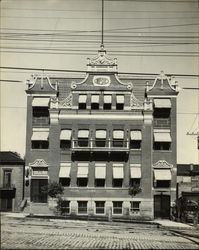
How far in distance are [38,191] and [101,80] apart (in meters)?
10.6

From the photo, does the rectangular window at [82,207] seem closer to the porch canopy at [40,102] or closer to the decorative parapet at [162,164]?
the decorative parapet at [162,164]

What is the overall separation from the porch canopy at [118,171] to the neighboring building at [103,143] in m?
0.08

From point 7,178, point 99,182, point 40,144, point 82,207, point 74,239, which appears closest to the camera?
point 74,239

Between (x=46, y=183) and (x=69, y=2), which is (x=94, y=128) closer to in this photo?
(x=46, y=183)

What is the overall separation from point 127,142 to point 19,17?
1718 centimetres

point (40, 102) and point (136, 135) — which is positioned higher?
point (40, 102)

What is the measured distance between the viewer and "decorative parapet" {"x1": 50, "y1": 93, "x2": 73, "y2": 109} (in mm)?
35688

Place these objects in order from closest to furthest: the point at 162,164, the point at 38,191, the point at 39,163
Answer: the point at 38,191, the point at 39,163, the point at 162,164

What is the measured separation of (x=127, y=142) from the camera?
115ft

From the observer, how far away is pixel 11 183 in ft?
120

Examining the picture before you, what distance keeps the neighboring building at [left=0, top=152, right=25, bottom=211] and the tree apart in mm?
3363

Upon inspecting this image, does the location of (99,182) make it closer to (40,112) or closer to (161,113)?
(40,112)

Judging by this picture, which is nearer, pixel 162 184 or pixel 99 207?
pixel 99 207

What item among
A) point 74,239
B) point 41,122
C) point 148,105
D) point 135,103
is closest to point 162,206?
point 148,105
